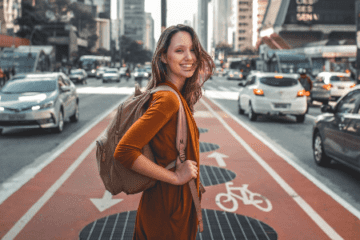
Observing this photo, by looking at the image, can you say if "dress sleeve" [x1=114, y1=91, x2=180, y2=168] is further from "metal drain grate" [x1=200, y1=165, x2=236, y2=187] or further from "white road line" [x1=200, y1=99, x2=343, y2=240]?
"metal drain grate" [x1=200, y1=165, x2=236, y2=187]

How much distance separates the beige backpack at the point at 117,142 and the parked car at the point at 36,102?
10407 millimetres

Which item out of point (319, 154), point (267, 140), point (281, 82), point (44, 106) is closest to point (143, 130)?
point (319, 154)

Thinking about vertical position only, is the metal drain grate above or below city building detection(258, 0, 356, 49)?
below

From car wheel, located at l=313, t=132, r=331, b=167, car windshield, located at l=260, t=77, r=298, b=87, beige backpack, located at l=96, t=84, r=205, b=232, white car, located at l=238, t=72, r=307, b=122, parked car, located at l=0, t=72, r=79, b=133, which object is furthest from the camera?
car windshield, located at l=260, t=77, r=298, b=87

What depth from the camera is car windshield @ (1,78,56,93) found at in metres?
13.6

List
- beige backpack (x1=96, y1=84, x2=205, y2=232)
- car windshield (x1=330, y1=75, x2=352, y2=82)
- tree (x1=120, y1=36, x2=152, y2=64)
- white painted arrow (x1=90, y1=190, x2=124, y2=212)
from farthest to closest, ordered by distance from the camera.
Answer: tree (x1=120, y1=36, x2=152, y2=64)
car windshield (x1=330, y1=75, x2=352, y2=82)
white painted arrow (x1=90, y1=190, x2=124, y2=212)
beige backpack (x1=96, y1=84, x2=205, y2=232)

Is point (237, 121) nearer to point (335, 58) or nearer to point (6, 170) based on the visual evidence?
point (6, 170)

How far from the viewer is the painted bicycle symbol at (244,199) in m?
6.00

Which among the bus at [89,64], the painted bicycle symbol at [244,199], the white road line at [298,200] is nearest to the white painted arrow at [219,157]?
the white road line at [298,200]

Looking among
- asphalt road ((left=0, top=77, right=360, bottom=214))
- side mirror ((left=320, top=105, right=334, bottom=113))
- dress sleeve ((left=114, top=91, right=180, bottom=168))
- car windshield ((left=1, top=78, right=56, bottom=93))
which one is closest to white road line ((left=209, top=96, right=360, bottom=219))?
asphalt road ((left=0, top=77, right=360, bottom=214))

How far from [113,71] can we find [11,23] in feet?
136

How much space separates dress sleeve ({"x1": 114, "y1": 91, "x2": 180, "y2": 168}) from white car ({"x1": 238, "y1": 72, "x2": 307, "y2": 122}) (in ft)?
45.7

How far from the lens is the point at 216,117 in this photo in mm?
17484

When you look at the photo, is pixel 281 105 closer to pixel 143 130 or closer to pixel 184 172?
pixel 184 172
